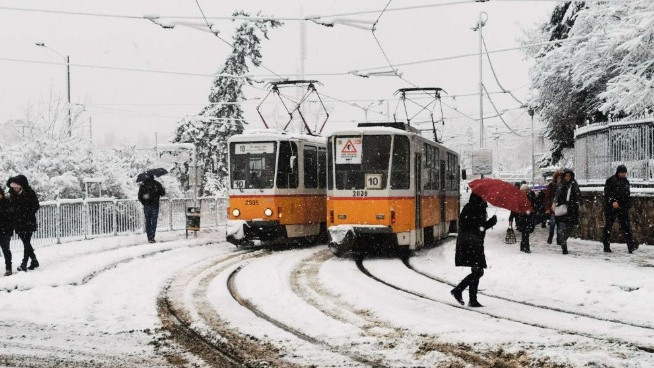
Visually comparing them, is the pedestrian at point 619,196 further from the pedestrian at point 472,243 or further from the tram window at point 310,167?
the tram window at point 310,167

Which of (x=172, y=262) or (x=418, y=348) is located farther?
(x=172, y=262)

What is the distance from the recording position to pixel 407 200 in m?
16.5

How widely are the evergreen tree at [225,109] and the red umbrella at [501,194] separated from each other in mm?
39057

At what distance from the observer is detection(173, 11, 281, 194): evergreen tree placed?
159ft

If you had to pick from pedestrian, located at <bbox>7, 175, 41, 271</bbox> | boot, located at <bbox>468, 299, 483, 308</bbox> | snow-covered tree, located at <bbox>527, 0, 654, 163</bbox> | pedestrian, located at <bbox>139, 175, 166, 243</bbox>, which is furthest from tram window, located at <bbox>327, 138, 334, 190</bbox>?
snow-covered tree, located at <bbox>527, 0, 654, 163</bbox>

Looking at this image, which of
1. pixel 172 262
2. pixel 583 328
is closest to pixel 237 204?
pixel 172 262

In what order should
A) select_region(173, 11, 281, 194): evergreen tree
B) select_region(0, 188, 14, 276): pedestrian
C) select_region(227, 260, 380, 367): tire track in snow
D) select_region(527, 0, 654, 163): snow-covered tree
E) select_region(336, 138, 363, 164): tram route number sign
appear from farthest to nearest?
→ select_region(173, 11, 281, 194): evergreen tree < select_region(527, 0, 654, 163): snow-covered tree < select_region(336, 138, 363, 164): tram route number sign < select_region(0, 188, 14, 276): pedestrian < select_region(227, 260, 380, 367): tire track in snow

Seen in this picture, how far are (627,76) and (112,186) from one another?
57.0 feet

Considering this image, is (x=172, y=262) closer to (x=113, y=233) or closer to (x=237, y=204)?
(x=237, y=204)

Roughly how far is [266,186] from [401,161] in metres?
4.03

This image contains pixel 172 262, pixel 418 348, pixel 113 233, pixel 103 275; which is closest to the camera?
pixel 418 348

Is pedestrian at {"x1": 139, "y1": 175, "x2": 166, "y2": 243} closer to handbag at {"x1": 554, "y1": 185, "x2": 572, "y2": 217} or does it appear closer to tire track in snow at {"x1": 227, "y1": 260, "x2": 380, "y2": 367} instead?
tire track in snow at {"x1": 227, "y1": 260, "x2": 380, "y2": 367}

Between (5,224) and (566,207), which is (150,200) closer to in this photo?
(5,224)

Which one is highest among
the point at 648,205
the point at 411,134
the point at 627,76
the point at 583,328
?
the point at 627,76
